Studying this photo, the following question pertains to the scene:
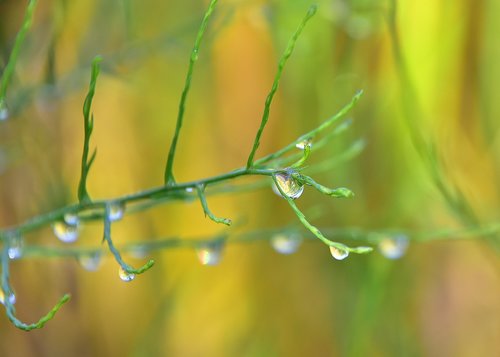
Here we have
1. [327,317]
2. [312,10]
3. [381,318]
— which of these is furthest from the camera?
[327,317]

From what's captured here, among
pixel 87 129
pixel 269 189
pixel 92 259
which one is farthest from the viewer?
pixel 269 189

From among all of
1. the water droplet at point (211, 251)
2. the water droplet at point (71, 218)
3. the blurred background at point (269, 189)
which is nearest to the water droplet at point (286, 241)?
the water droplet at point (211, 251)

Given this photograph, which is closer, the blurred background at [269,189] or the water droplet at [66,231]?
the water droplet at [66,231]

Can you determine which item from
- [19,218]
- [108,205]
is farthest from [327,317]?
[108,205]

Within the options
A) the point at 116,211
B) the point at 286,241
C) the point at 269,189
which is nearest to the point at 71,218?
the point at 116,211

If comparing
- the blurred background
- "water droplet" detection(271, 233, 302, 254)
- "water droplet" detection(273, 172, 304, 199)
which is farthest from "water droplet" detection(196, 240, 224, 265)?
the blurred background

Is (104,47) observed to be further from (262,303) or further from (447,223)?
(447,223)

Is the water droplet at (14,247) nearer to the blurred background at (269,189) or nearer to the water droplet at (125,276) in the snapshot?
the water droplet at (125,276)

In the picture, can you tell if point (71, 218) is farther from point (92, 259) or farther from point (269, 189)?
point (269, 189)
